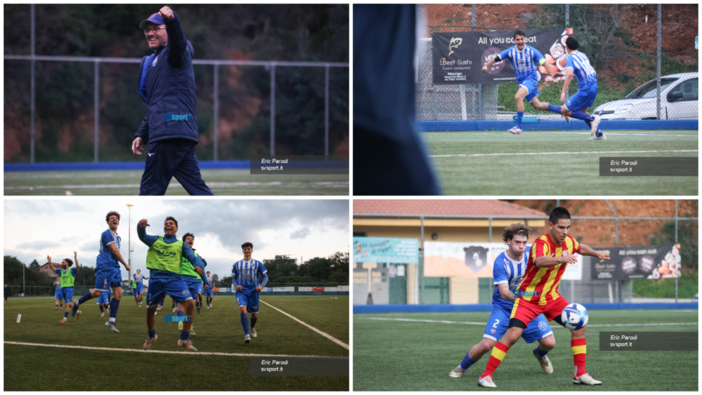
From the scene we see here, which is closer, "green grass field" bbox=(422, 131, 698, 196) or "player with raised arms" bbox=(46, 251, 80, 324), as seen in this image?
"player with raised arms" bbox=(46, 251, 80, 324)

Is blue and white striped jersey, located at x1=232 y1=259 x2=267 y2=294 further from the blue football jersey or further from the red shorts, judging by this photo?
the red shorts

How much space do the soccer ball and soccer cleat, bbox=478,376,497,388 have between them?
614 millimetres

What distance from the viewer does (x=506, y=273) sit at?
14.9ft

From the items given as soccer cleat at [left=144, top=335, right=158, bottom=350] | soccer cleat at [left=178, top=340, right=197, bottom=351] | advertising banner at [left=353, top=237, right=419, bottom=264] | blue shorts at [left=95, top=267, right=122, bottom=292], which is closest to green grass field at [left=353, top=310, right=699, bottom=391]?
soccer cleat at [left=178, top=340, right=197, bottom=351]

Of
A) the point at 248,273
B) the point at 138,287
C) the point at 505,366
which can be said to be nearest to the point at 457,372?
the point at 505,366

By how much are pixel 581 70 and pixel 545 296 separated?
19.2ft

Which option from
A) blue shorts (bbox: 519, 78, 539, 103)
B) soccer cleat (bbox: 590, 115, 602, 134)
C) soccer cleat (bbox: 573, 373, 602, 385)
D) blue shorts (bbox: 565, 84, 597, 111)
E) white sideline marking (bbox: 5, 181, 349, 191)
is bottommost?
soccer cleat (bbox: 573, 373, 602, 385)

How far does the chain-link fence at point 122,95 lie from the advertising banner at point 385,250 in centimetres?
519

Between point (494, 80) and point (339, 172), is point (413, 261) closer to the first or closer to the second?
point (339, 172)

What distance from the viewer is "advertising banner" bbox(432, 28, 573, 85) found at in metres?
11.1

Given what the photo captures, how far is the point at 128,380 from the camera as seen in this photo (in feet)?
14.4

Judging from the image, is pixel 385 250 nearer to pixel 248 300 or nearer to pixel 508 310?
pixel 248 300

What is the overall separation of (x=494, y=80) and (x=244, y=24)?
12320 mm

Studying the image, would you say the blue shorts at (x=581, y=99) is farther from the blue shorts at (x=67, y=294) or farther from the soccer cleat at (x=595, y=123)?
the blue shorts at (x=67, y=294)
